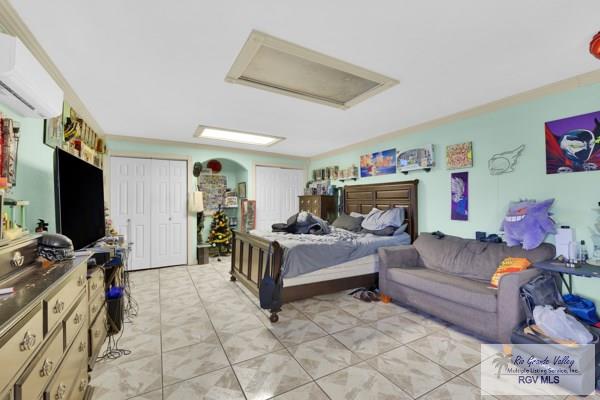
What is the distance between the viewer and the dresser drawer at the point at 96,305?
1.98 metres

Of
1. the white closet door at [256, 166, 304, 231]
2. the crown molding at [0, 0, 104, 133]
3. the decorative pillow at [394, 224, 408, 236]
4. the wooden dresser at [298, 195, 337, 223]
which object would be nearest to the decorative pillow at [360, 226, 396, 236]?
the decorative pillow at [394, 224, 408, 236]

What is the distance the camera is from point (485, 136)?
3.20m

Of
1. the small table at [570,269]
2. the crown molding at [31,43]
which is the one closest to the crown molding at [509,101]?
the small table at [570,269]

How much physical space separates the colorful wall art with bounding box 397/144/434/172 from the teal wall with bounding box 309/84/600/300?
89mm

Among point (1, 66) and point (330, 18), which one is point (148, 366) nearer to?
point (1, 66)

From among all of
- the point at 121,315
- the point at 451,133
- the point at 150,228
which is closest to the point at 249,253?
the point at 121,315

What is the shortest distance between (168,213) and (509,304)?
5.20 metres

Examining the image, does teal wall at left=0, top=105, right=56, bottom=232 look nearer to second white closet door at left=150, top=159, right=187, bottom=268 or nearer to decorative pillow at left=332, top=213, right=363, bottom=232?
second white closet door at left=150, top=159, right=187, bottom=268

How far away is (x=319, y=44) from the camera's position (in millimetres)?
1970

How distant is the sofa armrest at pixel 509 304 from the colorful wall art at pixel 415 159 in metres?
1.92

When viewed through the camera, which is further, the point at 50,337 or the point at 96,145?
the point at 96,145

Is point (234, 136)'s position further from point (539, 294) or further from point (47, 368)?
point (539, 294)

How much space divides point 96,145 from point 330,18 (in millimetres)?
3963

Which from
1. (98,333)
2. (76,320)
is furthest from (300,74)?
(98,333)
